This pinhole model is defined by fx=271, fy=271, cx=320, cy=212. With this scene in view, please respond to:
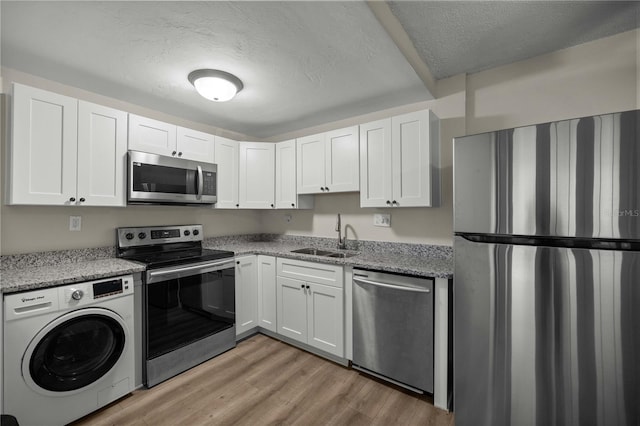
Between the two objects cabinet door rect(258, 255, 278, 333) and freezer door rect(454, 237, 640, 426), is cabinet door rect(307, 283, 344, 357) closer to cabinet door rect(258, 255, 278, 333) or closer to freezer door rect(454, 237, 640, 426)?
cabinet door rect(258, 255, 278, 333)

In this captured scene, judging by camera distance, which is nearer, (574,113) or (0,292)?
(0,292)

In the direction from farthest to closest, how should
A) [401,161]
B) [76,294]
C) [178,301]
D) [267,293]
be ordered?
[267,293]
[401,161]
[178,301]
[76,294]

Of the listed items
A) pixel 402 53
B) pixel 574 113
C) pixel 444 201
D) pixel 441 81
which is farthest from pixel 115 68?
pixel 574 113

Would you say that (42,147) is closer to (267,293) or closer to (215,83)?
(215,83)

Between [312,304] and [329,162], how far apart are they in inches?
55.6

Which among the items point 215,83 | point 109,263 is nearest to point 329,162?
point 215,83

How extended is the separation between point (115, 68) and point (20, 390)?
209 cm

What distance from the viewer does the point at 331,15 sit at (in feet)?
4.77

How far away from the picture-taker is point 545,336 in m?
1.37

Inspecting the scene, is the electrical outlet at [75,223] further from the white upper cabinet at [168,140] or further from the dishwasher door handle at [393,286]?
the dishwasher door handle at [393,286]

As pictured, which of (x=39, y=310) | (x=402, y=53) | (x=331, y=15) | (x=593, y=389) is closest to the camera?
(x=593, y=389)

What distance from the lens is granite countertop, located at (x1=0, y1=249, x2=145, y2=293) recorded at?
5.18 feet

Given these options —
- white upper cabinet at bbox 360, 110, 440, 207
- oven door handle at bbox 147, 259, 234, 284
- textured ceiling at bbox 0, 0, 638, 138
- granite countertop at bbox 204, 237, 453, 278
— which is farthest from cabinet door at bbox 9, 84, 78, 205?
white upper cabinet at bbox 360, 110, 440, 207

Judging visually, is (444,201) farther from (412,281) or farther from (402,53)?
(402,53)
